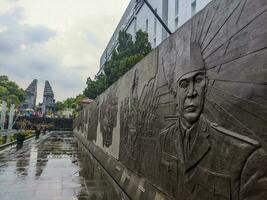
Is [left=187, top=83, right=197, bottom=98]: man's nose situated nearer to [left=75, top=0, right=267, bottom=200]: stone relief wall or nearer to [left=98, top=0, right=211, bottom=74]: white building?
[left=75, top=0, right=267, bottom=200]: stone relief wall

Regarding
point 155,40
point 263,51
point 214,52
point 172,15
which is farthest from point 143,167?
point 155,40

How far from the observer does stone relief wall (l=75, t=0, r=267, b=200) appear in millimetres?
3096

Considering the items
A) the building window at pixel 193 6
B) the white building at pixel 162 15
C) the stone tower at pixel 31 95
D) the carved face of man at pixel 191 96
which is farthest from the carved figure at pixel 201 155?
the stone tower at pixel 31 95

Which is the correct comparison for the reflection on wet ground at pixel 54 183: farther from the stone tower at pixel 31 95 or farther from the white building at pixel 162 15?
the stone tower at pixel 31 95

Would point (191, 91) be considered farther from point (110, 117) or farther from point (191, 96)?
point (110, 117)

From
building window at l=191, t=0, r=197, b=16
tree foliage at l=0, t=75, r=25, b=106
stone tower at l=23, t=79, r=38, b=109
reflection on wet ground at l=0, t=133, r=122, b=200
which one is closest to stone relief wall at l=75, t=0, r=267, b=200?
reflection on wet ground at l=0, t=133, r=122, b=200

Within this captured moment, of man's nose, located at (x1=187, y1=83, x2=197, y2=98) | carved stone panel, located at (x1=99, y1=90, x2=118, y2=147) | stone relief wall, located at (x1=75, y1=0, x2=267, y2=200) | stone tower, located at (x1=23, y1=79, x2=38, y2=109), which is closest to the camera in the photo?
stone relief wall, located at (x1=75, y1=0, x2=267, y2=200)

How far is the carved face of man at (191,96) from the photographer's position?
416 centimetres

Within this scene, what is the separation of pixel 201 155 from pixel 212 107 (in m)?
0.67

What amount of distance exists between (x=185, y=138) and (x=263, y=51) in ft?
6.35

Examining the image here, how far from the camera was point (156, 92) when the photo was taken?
6184 mm

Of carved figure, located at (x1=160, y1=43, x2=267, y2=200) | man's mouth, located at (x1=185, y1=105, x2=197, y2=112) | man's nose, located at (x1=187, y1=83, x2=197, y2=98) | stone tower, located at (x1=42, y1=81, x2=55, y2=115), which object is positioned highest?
stone tower, located at (x1=42, y1=81, x2=55, y2=115)

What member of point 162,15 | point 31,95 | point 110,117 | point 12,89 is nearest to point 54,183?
point 110,117

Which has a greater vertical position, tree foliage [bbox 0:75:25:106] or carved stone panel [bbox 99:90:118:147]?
tree foliage [bbox 0:75:25:106]
